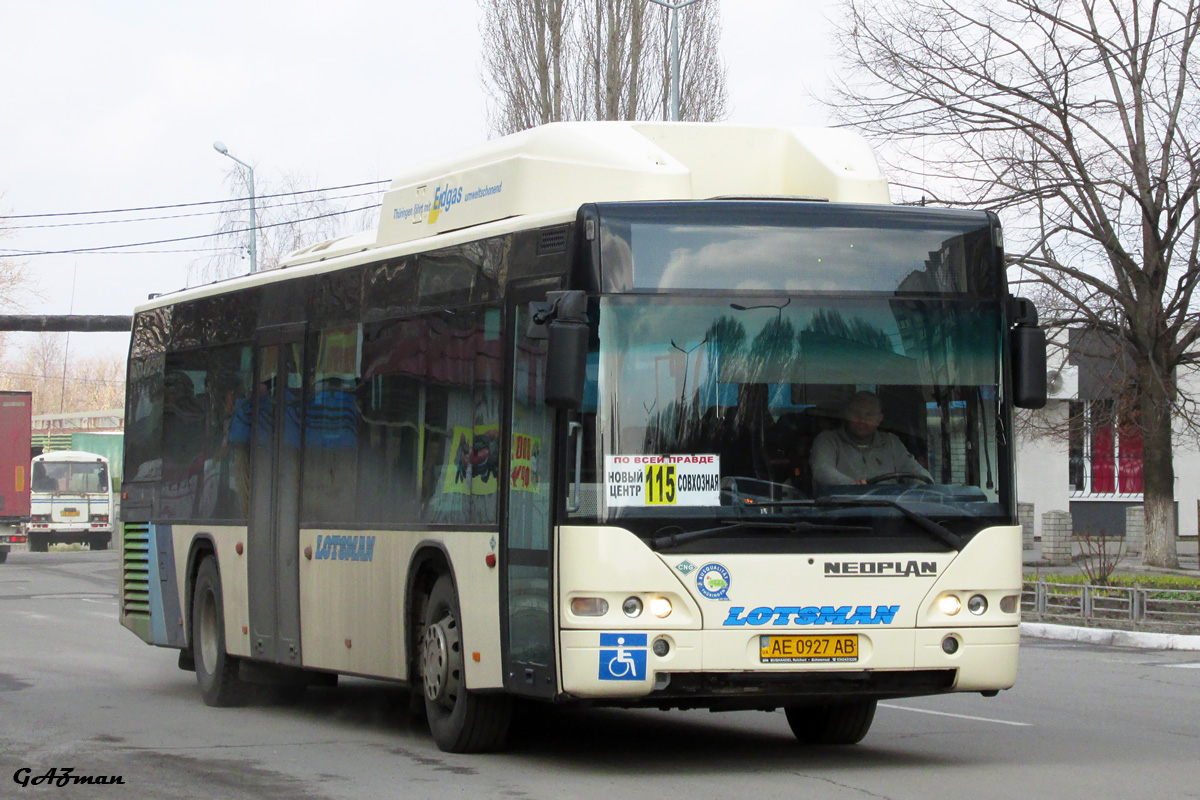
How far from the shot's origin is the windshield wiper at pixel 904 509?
8.88 m

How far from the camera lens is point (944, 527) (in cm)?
905

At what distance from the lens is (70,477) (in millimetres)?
52219

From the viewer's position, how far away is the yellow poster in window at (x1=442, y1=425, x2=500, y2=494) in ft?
31.4

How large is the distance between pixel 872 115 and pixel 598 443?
2047 centimetres

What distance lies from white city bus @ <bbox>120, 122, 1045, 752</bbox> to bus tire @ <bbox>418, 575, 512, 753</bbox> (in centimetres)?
2

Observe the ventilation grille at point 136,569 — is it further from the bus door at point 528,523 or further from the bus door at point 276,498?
the bus door at point 528,523

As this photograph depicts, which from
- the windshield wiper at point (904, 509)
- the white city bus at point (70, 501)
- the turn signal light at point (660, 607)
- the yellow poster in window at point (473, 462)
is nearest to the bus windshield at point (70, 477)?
the white city bus at point (70, 501)

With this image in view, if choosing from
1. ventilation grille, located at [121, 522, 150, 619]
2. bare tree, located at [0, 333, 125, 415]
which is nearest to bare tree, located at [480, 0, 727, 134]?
ventilation grille, located at [121, 522, 150, 619]

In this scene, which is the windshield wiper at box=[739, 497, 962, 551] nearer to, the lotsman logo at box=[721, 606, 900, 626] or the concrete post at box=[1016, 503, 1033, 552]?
the lotsman logo at box=[721, 606, 900, 626]

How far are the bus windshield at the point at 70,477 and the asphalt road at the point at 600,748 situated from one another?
3768 centimetres

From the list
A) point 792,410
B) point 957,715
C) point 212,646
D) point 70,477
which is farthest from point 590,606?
point 70,477

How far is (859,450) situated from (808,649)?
1016 mm

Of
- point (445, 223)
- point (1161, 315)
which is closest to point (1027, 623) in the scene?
point (1161, 315)

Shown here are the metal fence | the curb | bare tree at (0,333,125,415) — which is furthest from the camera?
bare tree at (0,333,125,415)
